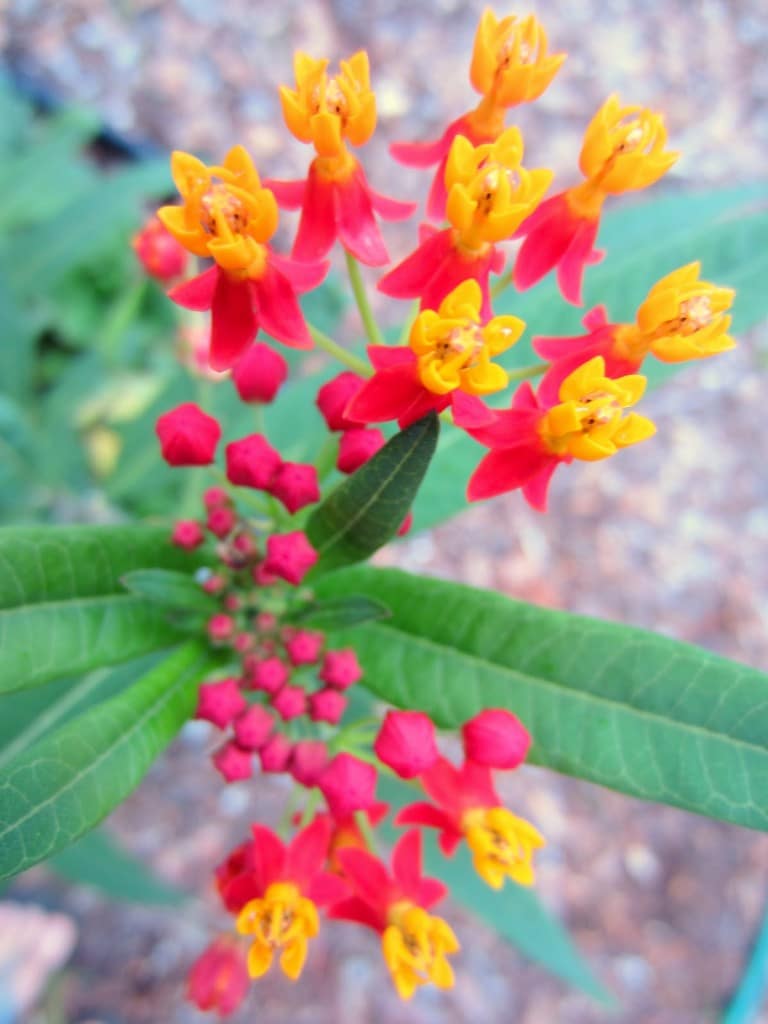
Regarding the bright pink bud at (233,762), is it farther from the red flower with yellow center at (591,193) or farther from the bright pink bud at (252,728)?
the red flower with yellow center at (591,193)

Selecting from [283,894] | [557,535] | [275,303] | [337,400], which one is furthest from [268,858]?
[557,535]

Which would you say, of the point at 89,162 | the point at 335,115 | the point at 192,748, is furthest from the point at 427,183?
the point at 335,115

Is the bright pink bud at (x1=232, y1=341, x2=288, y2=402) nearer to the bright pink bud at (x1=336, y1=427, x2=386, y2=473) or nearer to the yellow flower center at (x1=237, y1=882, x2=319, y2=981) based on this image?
the bright pink bud at (x1=336, y1=427, x2=386, y2=473)

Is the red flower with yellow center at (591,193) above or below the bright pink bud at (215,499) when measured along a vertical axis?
above

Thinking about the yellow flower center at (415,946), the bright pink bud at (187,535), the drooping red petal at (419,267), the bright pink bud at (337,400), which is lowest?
the yellow flower center at (415,946)

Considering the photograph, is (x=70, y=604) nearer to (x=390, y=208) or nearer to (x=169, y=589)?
(x=169, y=589)

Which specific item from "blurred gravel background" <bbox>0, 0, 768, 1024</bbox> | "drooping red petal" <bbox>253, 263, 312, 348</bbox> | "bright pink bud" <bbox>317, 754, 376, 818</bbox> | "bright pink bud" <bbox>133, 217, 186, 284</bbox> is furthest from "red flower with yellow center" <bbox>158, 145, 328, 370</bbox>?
"blurred gravel background" <bbox>0, 0, 768, 1024</bbox>

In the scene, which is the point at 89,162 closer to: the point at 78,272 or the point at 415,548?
the point at 78,272

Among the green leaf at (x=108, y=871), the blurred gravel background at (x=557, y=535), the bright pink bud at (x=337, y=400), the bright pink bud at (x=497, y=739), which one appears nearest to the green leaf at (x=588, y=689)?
the bright pink bud at (x=497, y=739)
